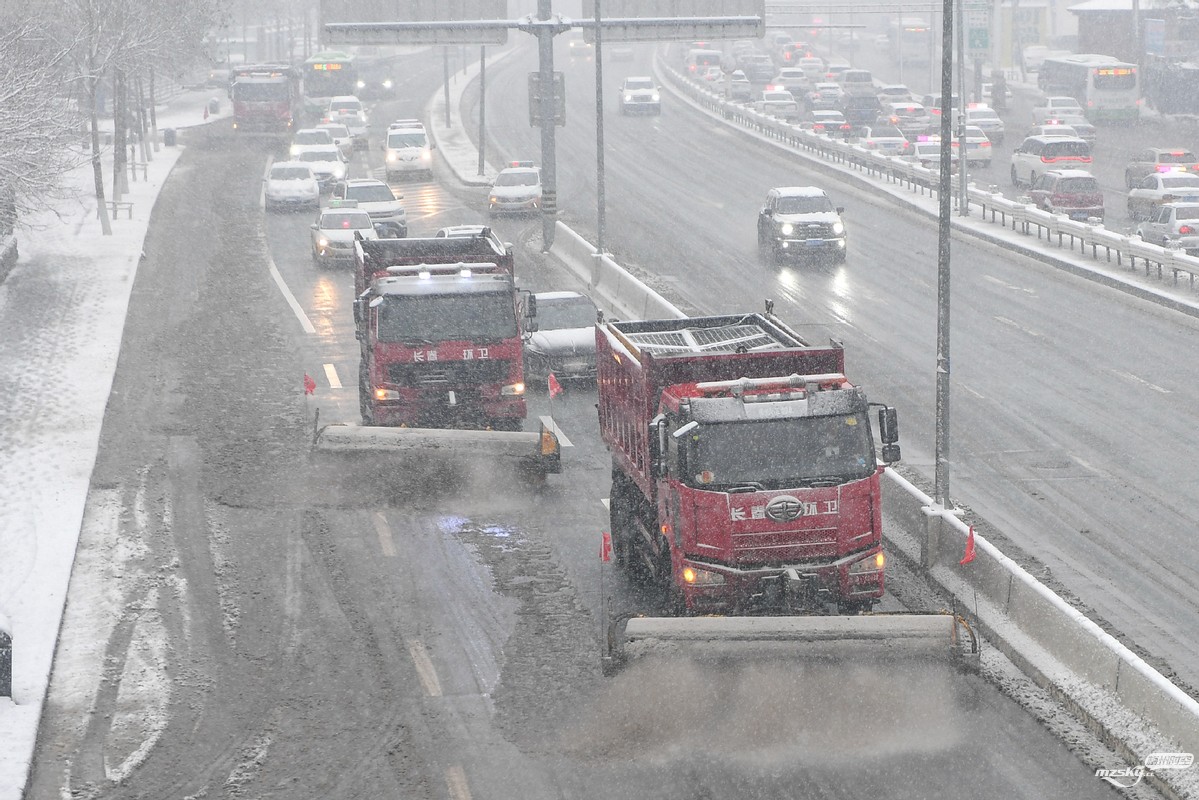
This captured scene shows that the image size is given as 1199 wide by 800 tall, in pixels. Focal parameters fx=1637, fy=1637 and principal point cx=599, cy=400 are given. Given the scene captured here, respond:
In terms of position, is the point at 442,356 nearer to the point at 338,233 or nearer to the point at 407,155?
the point at 338,233

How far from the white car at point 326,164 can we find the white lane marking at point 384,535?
38.9m

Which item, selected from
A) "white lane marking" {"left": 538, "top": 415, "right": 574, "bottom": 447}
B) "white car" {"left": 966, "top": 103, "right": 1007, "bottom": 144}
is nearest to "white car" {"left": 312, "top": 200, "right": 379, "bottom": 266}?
"white lane marking" {"left": 538, "top": 415, "right": 574, "bottom": 447}

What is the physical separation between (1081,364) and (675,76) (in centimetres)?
7058

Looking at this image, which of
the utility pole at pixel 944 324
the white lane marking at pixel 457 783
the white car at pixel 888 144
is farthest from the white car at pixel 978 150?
the white lane marking at pixel 457 783

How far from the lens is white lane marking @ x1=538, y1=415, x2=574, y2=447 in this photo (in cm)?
2462

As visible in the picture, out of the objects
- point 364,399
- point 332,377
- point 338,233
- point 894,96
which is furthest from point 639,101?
point 364,399

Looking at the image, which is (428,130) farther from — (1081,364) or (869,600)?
(869,600)

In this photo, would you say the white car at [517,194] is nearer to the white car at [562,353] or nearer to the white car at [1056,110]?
the white car at [562,353]

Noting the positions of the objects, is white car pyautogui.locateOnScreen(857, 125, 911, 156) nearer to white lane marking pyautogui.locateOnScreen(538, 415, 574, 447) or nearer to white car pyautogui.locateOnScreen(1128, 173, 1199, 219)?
white car pyautogui.locateOnScreen(1128, 173, 1199, 219)

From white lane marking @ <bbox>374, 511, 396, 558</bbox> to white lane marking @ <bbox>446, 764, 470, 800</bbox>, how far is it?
6.26 m

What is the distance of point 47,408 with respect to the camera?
27.1 meters

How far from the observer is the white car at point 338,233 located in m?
42.3

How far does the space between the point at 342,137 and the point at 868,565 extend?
188ft

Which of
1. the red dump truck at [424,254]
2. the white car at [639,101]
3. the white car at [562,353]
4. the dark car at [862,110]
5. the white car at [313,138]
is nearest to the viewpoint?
the red dump truck at [424,254]
